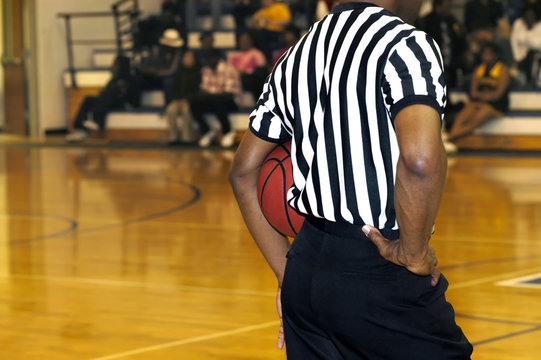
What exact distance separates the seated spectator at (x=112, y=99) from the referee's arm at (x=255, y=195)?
12.4 m

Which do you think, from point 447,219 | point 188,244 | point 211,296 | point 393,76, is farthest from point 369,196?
point 447,219

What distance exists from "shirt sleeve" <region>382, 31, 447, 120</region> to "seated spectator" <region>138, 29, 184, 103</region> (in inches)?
476

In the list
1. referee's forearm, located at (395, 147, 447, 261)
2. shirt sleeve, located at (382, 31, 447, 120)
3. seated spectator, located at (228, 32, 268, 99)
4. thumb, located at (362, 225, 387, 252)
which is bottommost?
seated spectator, located at (228, 32, 268, 99)

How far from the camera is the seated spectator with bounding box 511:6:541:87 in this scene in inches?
471

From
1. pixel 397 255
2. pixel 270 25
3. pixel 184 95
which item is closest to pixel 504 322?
pixel 397 255

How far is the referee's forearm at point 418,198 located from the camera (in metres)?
1.54

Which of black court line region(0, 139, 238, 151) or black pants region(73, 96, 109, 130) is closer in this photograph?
black court line region(0, 139, 238, 151)

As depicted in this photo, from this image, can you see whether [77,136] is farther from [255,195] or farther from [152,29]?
[255,195]

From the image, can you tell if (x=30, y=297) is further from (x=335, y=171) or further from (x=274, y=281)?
(x=335, y=171)

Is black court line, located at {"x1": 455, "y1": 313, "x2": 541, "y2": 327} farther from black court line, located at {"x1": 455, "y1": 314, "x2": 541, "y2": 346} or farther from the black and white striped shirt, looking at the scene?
the black and white striped shirt

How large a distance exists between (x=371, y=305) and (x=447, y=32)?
10.7 metres

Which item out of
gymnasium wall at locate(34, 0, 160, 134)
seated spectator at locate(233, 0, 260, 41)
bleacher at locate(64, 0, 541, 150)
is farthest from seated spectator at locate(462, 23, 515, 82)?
gymnasium wall at locate(34, 0, 160, 134)

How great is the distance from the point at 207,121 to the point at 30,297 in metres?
8.74

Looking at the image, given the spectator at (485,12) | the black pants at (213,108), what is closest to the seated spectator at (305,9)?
the black pants at (213,108)
